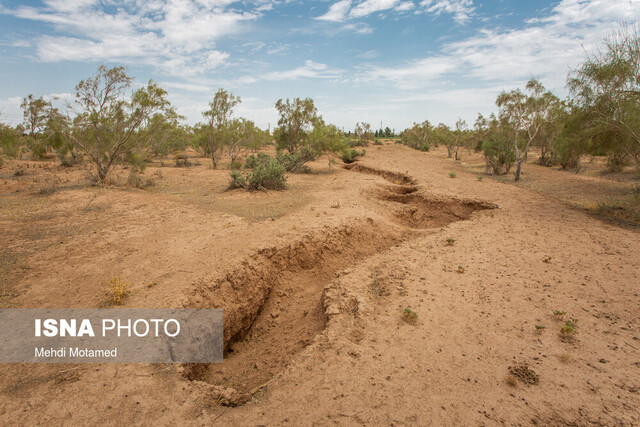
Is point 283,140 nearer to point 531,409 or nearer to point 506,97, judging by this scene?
point 506,97

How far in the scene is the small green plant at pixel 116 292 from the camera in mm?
4867

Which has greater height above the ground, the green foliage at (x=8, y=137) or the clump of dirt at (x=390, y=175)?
the green foliage at (x=8, y=137)

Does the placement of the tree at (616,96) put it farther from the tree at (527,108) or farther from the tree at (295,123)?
the tree at (295,123)

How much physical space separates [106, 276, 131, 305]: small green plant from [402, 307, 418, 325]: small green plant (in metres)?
4.34

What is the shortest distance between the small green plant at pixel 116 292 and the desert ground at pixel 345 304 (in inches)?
5.2

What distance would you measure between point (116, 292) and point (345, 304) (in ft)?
11.9

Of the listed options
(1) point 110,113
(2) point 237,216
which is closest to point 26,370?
(2) point 237,216

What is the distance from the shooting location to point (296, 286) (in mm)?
6777

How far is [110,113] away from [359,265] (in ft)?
43.6

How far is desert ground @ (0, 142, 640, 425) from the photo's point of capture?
3197 millimetres

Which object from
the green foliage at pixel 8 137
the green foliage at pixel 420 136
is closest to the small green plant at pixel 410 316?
the green foliage at pixel 8 137

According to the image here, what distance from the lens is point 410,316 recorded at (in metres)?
4.68

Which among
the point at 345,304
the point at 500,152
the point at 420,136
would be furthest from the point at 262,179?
the point at 420,136

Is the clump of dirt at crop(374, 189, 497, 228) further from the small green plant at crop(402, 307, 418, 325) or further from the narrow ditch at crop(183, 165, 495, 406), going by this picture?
the small green plant at crop(402, 307, 418, 325)
